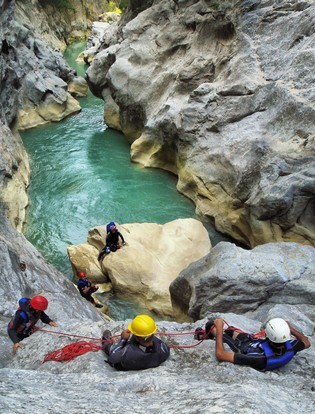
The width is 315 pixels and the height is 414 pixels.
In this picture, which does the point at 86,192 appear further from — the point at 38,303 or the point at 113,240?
the point at 38,303

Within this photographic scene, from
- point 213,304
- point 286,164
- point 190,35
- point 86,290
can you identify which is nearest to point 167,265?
point 86,290

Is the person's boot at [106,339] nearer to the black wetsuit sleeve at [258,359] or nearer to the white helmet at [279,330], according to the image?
the black wetsuit sleeve at [258,359]

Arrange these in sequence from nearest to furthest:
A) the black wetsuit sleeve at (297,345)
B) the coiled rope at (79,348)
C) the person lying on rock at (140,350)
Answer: the black wetsuit sleeve at (297,345), the person lying on rock at (140,350), the coiled rope at (79,348)

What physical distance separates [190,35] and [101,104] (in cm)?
1451

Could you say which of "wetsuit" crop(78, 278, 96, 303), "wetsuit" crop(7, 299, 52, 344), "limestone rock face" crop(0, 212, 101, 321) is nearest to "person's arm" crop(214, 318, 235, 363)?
"wetsuit" crop(7, 299, 52, 344)

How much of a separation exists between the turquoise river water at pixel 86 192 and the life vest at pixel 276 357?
6.81 metres

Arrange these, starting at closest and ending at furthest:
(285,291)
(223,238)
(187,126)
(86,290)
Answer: (285,291)
(86,290)
(223,238)
(187,126)

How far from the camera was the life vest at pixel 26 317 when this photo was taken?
6680 mm

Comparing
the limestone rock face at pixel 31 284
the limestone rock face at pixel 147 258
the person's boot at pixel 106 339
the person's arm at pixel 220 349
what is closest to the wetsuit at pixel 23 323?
the limestone rock face at pixel 31 284

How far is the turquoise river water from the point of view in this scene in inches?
585

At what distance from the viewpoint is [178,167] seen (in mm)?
18734

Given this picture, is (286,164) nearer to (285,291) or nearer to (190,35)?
(285,291)

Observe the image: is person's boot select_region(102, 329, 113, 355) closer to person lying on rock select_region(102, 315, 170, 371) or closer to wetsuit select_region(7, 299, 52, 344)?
person lying on rock select_region(102, 315, 170, 371)

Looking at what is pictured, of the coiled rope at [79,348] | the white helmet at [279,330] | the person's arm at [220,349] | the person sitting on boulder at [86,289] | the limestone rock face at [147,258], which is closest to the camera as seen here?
the white helmet at [279,330]
